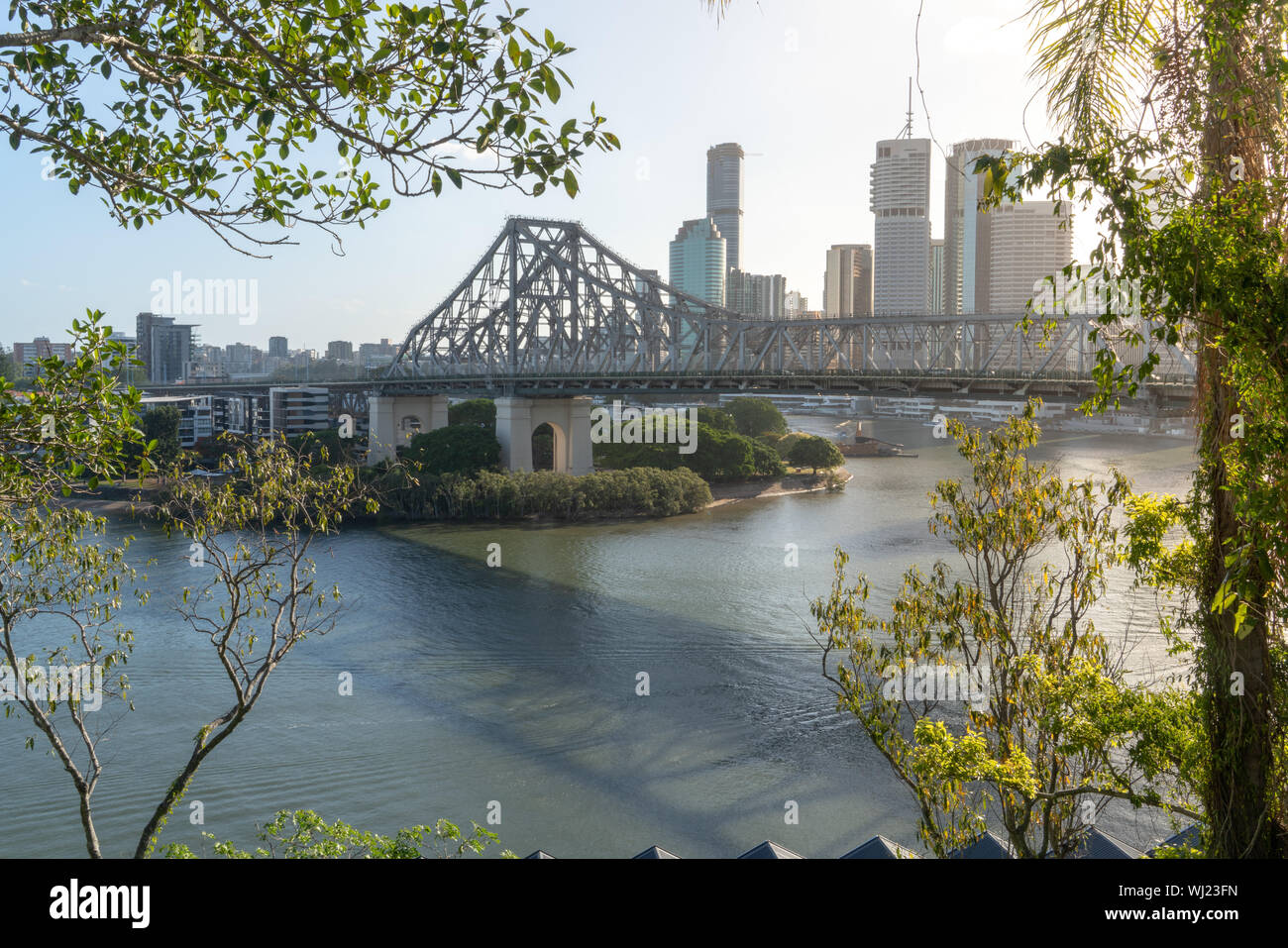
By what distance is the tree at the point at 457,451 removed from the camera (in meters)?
33.8

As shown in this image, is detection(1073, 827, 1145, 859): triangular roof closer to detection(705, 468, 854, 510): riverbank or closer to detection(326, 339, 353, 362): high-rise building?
detection(705, 468, 854, 510): riverbank

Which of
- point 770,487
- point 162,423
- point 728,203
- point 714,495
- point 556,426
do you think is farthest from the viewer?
point 728,203

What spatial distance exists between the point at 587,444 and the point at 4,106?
34.6 m

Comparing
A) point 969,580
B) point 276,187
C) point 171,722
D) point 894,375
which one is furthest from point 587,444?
point 276,187

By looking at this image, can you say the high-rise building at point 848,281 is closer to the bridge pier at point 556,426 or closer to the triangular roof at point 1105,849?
Answer: the bridge pier at point 556,426

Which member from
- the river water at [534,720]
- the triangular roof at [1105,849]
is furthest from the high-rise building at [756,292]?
the triangular roof at [1105,849]

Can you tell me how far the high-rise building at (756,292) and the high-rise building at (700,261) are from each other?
0.87 metres

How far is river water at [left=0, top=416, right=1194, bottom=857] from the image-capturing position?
10320 mm

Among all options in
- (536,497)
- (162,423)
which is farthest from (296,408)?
(536,497)

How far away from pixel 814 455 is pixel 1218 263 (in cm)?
3621

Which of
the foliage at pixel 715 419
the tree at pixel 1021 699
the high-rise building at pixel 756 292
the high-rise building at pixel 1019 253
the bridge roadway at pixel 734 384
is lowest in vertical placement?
the tree at pixel 1021 699

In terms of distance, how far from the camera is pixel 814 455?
39188mm

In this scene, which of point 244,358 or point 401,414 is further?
point 244,358

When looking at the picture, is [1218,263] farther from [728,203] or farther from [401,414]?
[728,203]
